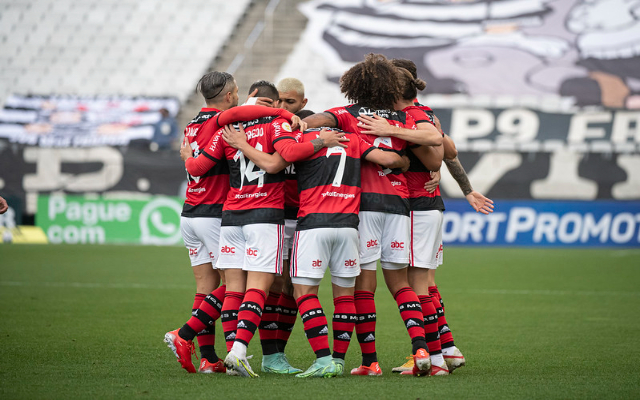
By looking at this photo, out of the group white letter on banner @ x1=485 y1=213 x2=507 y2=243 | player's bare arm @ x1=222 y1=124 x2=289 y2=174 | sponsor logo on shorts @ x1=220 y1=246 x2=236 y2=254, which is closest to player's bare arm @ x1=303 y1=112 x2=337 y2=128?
player's bare arm @ x1=222 y1=124 x2=289 y2=174

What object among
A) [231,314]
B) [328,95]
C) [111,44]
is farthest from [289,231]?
[111,44]

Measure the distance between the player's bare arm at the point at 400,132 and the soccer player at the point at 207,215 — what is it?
1.00 meters

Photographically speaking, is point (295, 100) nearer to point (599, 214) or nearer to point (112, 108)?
point (599, 214)

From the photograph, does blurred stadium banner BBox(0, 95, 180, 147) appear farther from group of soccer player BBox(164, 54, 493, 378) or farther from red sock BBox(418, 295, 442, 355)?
red sock BBox(418, 295, 442, 355)

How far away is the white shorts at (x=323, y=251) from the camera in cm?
502

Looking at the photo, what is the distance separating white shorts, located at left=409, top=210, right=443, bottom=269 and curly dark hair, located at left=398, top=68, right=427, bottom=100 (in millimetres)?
831

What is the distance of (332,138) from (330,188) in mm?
326

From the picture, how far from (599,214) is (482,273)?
6.19m

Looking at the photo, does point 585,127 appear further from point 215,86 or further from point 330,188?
point 330,188

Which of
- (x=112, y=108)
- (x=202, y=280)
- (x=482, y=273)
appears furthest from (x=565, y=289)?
(x=112, y=108)

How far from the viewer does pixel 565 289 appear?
10.8m

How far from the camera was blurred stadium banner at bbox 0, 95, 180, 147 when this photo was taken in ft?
70.1

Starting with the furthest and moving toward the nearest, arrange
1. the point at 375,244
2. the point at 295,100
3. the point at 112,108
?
the point at 112,108 → the point at 295,100 → the point at 375,244

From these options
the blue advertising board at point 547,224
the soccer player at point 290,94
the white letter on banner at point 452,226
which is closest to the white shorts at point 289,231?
the soccer player at point 290,94
